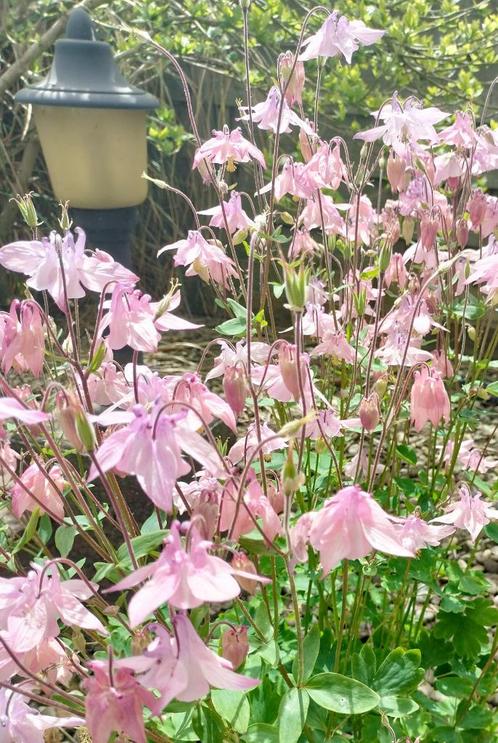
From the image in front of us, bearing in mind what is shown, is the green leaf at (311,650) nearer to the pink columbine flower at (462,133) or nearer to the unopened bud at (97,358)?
the unopened bud at (97,358)

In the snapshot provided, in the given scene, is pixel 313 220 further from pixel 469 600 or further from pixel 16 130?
pixel 16 130

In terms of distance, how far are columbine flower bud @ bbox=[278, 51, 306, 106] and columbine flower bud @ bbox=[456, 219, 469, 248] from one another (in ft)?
1.35

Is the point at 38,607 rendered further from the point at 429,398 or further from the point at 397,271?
the point at 397,271

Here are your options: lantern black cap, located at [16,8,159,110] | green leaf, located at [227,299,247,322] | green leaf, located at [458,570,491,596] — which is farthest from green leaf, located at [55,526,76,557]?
lantern black cap, located at [16,8,159,110]

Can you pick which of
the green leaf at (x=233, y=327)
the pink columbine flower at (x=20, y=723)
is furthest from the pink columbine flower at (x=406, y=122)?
the pink columbine flower at (x=20, y=723)

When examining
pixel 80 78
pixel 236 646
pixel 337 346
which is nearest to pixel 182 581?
pixel 236 646

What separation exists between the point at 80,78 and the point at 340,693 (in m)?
2.00

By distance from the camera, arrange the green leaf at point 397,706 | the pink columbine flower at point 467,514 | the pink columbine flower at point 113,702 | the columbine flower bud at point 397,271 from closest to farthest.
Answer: the pink columbine flower at point 113,702, the green leaf at point 397,706, the pink columbine flower at point 467,514, the columbine flower bud at point 397,271

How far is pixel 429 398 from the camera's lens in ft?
4.44

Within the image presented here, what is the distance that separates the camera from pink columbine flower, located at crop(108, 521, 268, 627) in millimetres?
701

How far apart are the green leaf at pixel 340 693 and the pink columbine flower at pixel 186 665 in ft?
1.10

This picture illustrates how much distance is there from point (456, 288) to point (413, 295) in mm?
323

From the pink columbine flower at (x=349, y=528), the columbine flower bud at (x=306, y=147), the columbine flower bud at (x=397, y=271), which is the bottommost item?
the columbine flower bud at (x=397, y=271)

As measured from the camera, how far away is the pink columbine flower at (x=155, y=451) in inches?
29.8
